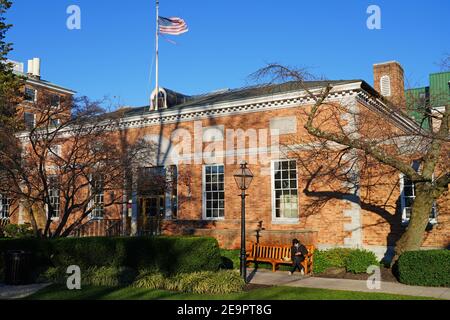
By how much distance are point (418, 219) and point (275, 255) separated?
5169mm

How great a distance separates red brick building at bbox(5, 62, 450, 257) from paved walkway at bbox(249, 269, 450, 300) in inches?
111

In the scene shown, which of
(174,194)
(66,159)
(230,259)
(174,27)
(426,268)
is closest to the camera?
(426,268)

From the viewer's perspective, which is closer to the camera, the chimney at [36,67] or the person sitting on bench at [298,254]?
the person sitting on bench at [298,254]

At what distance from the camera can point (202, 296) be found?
1109 centimetres

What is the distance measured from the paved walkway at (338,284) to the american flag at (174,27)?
15290 mm

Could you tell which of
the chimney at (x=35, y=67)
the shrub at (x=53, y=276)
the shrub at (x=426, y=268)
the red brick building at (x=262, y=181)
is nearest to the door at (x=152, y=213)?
the red brick building at (x=262, y=181)

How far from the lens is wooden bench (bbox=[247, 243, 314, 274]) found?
15.7 meters

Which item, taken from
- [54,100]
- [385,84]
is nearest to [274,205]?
[54,100]

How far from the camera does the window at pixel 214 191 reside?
67.4 ft

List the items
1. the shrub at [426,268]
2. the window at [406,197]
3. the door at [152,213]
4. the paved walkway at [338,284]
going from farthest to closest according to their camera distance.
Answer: the door at [152,213] → the window at [406,197] → the shrub at [426,268] → the paved walkway at [338,284]

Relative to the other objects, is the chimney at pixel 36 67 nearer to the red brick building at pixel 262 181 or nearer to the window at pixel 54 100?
the red brick building at pixel 262 181

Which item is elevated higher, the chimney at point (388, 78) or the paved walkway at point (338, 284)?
the chimney at point (388, 78)

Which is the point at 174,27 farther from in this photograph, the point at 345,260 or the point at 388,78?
the point at 345,260
